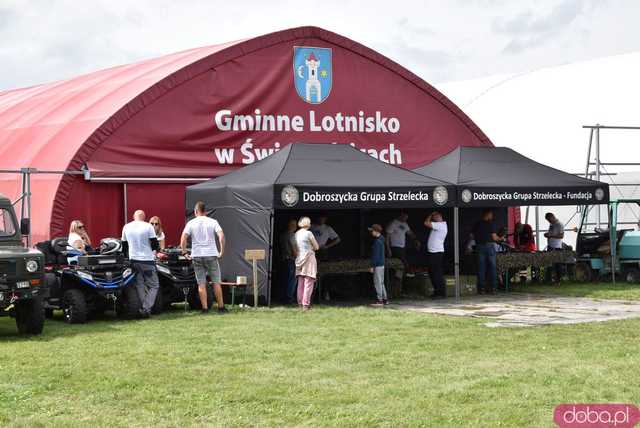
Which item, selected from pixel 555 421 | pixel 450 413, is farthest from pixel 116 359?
pixel 555 421

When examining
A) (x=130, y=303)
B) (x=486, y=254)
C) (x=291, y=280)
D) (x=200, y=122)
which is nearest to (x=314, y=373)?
(x=130, y=303)

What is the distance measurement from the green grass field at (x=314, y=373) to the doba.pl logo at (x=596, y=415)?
137 millimetres

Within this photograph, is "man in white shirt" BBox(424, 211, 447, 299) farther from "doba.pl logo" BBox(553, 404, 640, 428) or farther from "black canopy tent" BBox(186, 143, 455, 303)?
"doba.pl logo" BBox(553, 404, 640, 428)

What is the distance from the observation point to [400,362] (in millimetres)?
10953

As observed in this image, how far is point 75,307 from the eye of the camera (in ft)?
50.1

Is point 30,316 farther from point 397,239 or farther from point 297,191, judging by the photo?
point 397,239

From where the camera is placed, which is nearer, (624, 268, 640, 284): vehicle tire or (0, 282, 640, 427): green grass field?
(0, 282, 640, 427): green grass field

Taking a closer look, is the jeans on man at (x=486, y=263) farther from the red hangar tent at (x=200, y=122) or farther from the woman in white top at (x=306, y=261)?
the red hangar tent at (x=200, y=122)

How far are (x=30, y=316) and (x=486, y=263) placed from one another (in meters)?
9.48

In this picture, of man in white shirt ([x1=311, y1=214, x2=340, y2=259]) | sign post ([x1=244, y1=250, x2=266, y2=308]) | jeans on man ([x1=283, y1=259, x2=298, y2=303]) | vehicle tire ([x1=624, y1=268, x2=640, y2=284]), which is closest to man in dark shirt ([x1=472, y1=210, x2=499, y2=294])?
man in white shirt ([x1=311, y1=214, x2=340, y2=259])

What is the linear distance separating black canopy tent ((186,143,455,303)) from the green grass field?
113 inches

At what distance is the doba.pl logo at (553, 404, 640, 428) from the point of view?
26.0 feet

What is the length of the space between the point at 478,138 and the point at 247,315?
37.8ft

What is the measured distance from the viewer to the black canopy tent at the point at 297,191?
17312 millimetres
